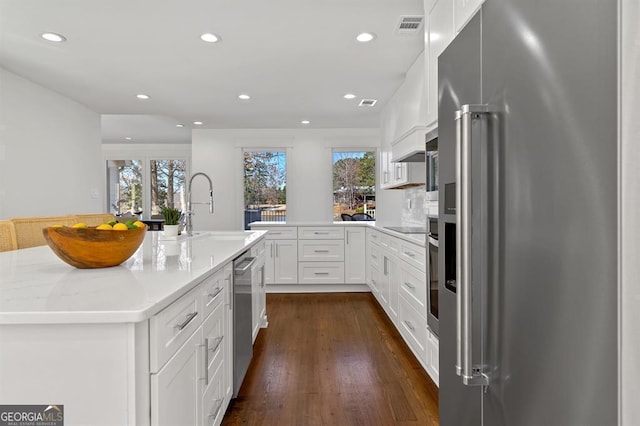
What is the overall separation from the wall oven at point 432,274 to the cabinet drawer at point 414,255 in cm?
19

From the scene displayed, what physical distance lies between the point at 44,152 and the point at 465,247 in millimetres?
4757

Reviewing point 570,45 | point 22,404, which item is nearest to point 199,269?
point 22,404

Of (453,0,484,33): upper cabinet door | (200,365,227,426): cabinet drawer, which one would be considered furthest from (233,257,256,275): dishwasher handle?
(453,0,484,33): upper cabinet door

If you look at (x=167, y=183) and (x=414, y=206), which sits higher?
(x=167, y=183)

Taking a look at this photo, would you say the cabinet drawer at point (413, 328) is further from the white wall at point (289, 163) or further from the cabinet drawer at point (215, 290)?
the white wall at point (289, 163)

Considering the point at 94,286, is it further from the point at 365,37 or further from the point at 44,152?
the point at 44,152

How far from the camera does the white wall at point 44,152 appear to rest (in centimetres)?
355

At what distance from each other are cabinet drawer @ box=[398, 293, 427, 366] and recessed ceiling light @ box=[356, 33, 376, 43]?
2062 millimetres

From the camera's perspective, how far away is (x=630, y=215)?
1.58 ft

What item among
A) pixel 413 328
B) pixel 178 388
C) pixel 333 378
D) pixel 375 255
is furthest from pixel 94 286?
pixel 375 255

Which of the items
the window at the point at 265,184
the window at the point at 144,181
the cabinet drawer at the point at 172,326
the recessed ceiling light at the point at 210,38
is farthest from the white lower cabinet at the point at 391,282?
the window at the point at 144,181

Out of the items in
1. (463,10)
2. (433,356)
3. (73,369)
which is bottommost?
(433,356)

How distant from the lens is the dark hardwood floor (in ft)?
6.33

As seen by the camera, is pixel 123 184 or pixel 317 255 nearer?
pixel 317 255
